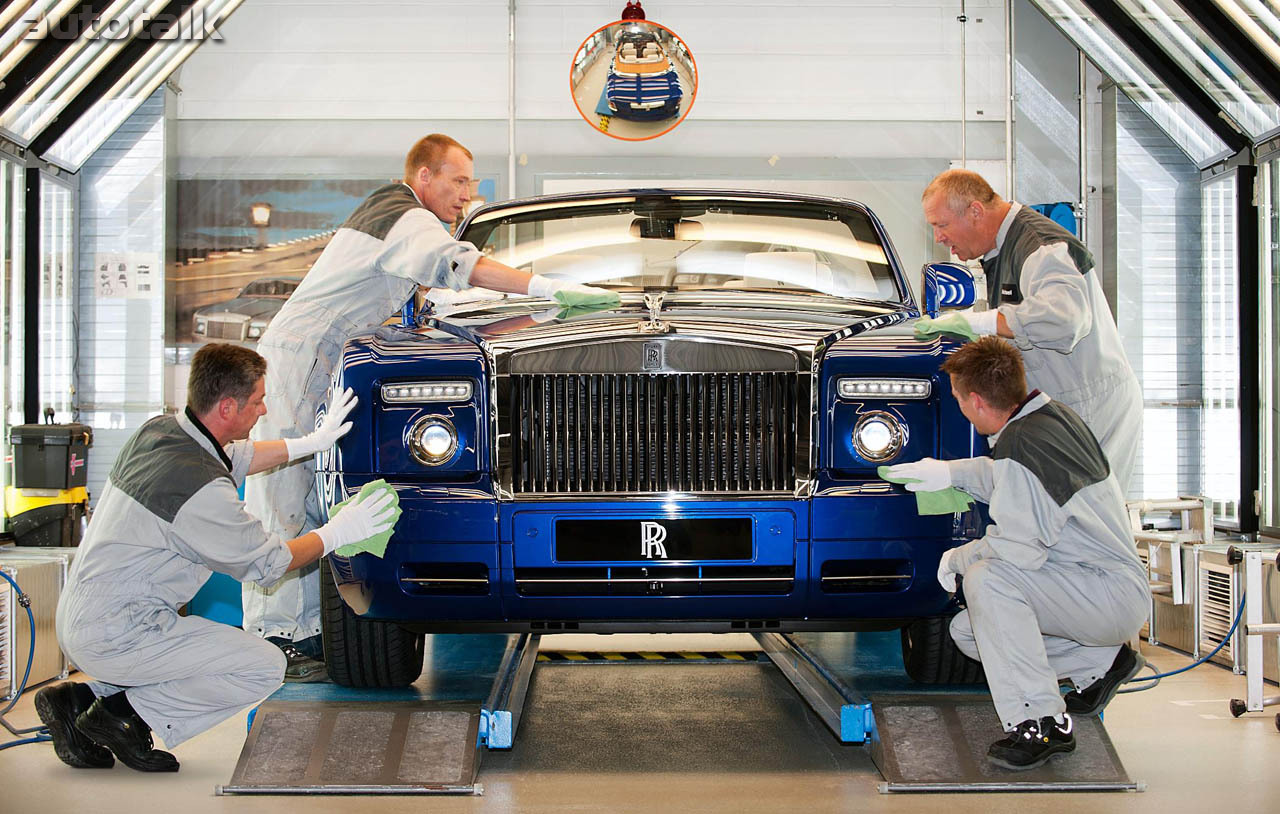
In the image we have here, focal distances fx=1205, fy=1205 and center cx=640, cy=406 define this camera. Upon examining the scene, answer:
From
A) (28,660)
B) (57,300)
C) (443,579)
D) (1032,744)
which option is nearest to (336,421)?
(443,579)

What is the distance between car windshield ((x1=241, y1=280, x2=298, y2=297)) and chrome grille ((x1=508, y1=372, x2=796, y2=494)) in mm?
6337

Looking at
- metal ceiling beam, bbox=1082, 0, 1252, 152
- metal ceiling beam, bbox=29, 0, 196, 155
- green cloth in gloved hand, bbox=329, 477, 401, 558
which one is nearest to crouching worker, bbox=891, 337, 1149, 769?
green cloth in gloved hand, bbox=329, 477, 401, 558

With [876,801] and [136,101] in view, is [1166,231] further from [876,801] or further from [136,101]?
[136,101]

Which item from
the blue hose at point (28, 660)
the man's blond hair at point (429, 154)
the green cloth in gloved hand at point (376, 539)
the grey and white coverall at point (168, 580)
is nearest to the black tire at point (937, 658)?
the green cloth in gloved hand at point (376, 539)

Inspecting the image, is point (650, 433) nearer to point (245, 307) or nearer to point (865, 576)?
point (865, 576)

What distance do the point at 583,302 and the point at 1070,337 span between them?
5.10ft

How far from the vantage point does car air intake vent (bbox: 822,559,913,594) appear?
131 inches

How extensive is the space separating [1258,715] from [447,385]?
337 centimetres

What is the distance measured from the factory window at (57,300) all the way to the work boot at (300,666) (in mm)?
5213

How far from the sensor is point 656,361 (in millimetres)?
3357

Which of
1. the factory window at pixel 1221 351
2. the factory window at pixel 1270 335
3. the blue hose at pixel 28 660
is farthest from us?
the factory window at pixel 1221 351

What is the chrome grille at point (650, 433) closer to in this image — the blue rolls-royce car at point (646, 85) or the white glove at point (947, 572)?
the white glove at point (947, 572)

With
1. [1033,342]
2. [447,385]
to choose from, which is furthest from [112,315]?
[1033,342]

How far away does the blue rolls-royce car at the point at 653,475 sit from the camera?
10.8ft
